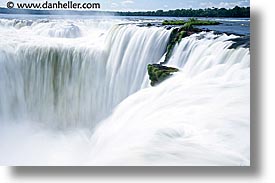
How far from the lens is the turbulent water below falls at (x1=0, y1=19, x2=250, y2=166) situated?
2.17 m

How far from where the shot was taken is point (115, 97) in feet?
7.93

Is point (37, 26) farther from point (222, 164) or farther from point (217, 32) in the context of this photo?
point (222, 164)

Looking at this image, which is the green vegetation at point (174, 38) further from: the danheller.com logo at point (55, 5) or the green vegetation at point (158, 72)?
the danheller.com logo at point (55, 5)

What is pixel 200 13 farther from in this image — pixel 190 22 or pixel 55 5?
pixel 55 5

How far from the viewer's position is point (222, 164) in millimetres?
2145

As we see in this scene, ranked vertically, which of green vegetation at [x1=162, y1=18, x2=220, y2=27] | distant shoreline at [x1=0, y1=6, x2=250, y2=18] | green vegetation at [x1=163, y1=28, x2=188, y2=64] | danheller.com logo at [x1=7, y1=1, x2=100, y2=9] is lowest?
green vegetation at [x1=163, y1=28, x2=188, y2=64]

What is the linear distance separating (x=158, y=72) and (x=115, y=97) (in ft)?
0.92

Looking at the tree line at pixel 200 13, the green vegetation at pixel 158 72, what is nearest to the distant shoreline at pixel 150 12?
the tree line at pixel 200 13

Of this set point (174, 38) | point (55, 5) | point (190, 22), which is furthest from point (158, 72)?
point (55, 5)

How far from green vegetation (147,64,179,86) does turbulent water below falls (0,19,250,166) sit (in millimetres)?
28

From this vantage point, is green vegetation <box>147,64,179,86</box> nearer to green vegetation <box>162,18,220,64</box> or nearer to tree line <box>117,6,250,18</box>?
green vegetation <box>162,18,220,64</box>

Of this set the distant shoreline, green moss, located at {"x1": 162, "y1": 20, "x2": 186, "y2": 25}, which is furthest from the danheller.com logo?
green moss, located at {"x1": 162, "y1": 20, "x2": 186, "y2": 25}

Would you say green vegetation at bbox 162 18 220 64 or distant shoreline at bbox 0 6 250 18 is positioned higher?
distant shoreline at bbox 0 6 250 18

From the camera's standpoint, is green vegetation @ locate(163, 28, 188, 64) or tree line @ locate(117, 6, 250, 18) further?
green vegetation @ locate(163, 28, 188, 64)
